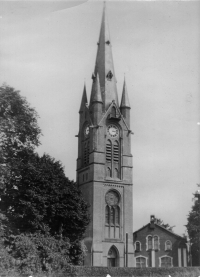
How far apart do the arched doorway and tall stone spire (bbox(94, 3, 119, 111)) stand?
60.8ft

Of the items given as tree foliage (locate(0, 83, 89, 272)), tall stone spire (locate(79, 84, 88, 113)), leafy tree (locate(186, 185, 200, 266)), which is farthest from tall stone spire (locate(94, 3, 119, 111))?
tree foliage (locate(0, 83, 89, 272))

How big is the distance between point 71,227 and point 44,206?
8.11 metres

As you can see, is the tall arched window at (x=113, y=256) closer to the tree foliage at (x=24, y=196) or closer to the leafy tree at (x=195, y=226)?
the leafy tree at (x=195, y=226)

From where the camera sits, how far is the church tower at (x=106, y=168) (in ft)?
174

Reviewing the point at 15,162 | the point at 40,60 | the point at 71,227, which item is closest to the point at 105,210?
the point at 71,227

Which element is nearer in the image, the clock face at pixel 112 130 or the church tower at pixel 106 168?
the church tower at pixel 106 168

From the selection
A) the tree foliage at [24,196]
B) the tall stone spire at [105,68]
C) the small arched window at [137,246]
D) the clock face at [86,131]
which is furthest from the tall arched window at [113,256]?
the tall stone spire at [105,68]

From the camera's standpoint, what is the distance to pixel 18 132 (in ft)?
89.9

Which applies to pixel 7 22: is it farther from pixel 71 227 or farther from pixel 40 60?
pixel 71 227

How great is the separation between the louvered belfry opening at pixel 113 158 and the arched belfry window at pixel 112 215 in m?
2.50

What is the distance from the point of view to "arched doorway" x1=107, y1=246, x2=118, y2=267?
52.9 meters

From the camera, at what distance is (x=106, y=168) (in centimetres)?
5650

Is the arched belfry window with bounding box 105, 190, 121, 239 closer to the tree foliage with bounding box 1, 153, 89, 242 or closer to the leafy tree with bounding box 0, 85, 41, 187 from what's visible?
the tree foliage with bounding box 1, 153, 89, 242

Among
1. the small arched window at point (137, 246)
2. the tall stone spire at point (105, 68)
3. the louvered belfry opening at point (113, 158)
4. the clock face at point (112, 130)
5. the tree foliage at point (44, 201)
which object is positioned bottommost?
the small arched window at point (137, 246)
